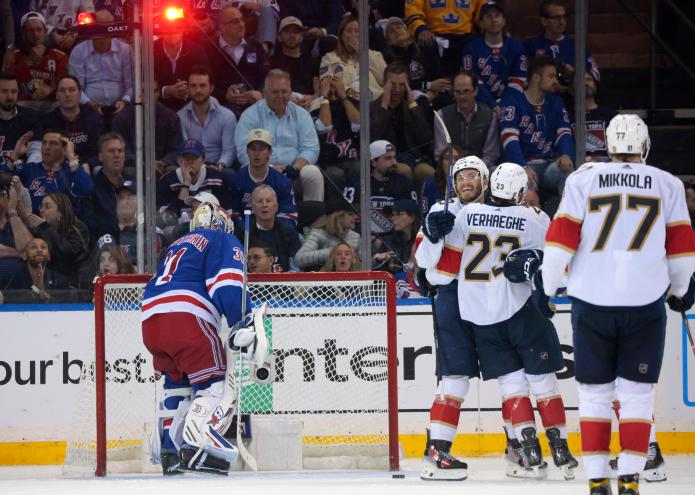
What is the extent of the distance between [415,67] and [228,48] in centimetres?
109

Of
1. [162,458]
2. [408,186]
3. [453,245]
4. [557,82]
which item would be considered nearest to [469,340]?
[453,245]

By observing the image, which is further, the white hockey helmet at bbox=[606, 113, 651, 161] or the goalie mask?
the goalie mask

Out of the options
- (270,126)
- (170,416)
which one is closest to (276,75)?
(270,126)

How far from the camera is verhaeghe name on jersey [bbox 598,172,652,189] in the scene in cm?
432

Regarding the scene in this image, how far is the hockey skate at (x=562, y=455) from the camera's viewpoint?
222 inches

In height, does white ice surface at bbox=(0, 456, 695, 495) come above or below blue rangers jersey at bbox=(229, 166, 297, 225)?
below

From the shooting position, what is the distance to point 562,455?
18.6ft

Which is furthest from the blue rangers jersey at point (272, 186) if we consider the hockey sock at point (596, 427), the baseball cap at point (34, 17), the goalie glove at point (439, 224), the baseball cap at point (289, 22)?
the hockey sock at point (596, 427)

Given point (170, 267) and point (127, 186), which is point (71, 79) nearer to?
point (127, 186)

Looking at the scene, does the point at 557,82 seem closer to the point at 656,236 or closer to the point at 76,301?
the point at 76,301

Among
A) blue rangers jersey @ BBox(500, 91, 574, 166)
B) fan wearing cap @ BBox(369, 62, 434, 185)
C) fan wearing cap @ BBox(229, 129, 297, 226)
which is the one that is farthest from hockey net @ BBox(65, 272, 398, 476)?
blue rangers jersey @ BBox(500, 91, 574, 166)

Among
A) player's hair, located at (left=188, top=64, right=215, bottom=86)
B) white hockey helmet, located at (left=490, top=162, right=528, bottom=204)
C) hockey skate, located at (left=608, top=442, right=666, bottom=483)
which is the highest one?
player's hair, located at (left=188, top=64, right=215, bottom=86)

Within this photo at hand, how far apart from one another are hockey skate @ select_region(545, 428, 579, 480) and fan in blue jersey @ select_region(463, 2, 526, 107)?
2.75m

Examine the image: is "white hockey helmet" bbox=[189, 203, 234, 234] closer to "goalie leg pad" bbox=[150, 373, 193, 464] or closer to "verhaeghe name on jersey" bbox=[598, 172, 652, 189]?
"goalie leg pad" bbox=[150, 373, 193, 464]
